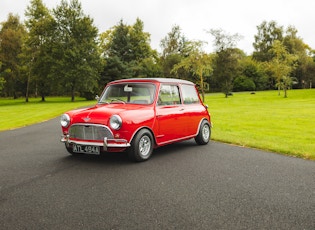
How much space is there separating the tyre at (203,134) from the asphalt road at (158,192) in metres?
1.21

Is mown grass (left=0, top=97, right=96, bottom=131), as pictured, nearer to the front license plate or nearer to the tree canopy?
the front license plate

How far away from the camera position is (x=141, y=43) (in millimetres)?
64438

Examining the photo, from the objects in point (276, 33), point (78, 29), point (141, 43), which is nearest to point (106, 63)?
point (78, 29)

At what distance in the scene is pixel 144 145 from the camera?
20.5ft

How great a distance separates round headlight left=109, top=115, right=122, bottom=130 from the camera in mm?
5711

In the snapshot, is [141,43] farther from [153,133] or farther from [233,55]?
[153,133]

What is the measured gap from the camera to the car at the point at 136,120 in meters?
5.79

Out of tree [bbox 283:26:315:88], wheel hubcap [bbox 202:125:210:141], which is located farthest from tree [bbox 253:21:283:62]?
wheel hubcap [bbox 202:125:210:141]

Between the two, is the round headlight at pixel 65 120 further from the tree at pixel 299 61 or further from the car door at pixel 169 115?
the tree at pixel 299 61

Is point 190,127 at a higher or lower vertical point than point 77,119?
lower

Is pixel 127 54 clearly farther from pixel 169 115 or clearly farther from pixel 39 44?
pixel 169 115

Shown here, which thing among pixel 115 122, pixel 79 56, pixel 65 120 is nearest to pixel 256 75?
pixel 79 56

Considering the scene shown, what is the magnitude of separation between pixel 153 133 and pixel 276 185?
9.13 ft

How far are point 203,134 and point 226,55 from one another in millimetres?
39216
